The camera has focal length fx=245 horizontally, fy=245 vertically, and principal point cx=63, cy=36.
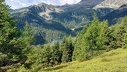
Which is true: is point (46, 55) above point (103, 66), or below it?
below

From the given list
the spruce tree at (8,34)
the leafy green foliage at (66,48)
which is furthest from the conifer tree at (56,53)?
the spruce tree at (8,34)

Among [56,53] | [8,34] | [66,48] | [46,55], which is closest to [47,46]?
[46,55]

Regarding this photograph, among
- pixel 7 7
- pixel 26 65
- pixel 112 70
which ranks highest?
pixel 7 7

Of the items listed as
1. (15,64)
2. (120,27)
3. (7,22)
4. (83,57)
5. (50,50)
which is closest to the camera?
(7,22)

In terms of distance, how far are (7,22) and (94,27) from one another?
125ft

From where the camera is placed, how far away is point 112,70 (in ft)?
94.7

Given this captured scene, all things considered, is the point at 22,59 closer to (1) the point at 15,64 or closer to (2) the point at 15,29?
(1) the point at 15,64

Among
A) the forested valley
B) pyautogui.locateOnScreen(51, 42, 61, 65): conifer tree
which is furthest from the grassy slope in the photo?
pyautogui.locateOnScreen(51, 42, 61, 65): conifer tree

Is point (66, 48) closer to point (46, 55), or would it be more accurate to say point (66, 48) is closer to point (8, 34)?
point (46, 55)

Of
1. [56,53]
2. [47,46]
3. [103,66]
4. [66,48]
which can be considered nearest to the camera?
[103,66]

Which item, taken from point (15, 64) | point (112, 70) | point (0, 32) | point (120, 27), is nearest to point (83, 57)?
point (120, 27)

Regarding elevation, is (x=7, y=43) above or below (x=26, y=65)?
above

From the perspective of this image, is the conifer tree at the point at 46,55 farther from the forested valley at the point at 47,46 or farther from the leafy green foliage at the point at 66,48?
the leafy green foliage at the point at 66,48

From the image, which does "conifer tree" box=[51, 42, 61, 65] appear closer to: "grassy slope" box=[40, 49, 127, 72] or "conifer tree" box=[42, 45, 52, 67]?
"conifer tree" box=[42, 45, 52, 67]
